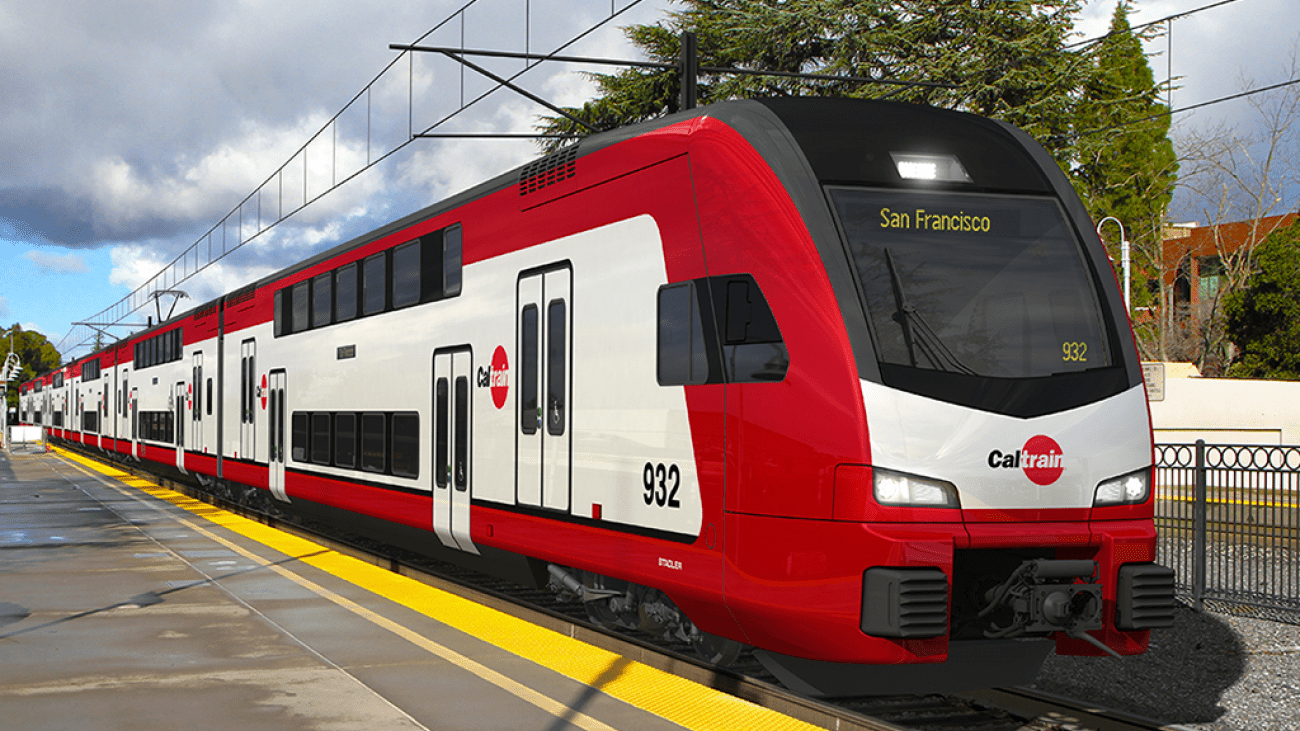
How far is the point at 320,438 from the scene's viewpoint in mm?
14797

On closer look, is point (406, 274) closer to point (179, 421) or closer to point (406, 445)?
point (406, 445)

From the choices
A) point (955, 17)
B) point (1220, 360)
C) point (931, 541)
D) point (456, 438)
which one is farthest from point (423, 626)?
point (1220, 360)

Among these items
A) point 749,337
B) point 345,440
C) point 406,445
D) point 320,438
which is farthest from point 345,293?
point 749,337

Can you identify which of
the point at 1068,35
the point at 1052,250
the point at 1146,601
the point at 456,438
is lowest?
the point at 1146,601

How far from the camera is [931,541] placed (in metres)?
5.90

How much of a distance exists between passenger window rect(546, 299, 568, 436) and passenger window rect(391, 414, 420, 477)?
10.0ft

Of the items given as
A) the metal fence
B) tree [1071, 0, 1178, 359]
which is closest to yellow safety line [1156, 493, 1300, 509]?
the metal fence

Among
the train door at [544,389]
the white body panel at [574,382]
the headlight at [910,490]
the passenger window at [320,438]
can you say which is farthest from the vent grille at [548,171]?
the passenger window at [320,438]

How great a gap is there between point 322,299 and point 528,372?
655 cm

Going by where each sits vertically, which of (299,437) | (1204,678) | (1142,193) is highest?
(1142,193)

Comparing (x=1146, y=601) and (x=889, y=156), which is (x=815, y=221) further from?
(x=1146, y=601)

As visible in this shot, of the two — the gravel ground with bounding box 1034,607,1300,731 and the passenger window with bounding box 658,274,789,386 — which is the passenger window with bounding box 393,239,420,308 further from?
the gravel ground with bounding box 1034,607,1300,731

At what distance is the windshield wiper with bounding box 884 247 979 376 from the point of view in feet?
20.3

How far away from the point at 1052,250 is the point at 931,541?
6.43ft
